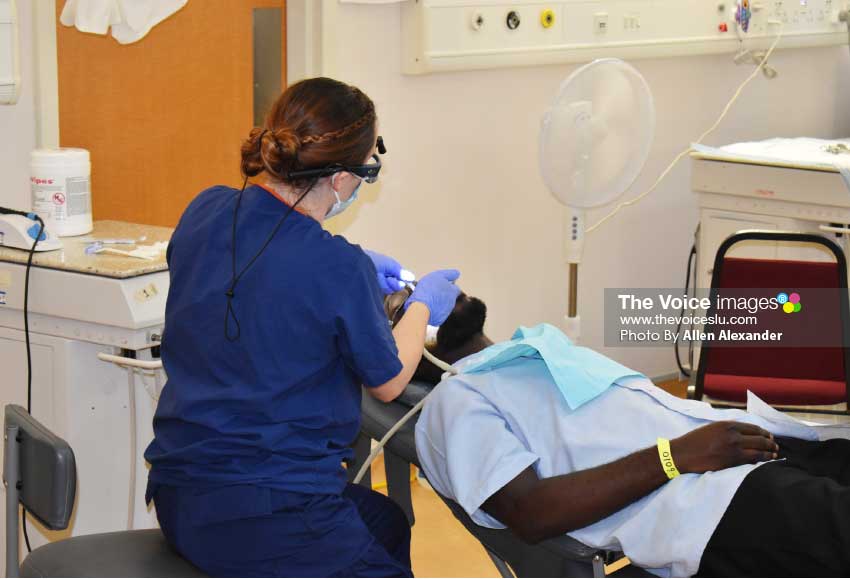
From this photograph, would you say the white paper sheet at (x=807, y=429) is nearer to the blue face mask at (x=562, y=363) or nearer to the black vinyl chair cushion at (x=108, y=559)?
the blue face mask at (x=562, y=363)

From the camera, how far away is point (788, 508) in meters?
1.52

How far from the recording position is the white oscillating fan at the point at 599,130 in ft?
8.21

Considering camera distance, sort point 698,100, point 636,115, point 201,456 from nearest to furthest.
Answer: point 201,456
point 636,115
point 698,100

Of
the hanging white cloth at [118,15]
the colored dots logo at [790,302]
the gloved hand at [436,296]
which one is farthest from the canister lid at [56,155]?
the colored dots logo at [790,302]

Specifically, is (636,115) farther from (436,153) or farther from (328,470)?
(328,470)

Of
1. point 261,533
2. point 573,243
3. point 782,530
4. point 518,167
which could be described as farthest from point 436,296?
point 518,167

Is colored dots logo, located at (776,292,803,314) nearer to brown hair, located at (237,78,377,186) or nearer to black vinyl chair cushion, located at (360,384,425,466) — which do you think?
black vinyl chair cushion, located at (360,384,425,466)

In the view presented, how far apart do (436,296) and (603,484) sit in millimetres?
426

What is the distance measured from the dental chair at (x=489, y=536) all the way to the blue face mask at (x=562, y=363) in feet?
0.55

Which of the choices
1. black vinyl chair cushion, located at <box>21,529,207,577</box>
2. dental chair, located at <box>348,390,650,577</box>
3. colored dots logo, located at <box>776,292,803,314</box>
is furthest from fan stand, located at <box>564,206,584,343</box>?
black vinyl chair cushion, located at <box>21,529,207,577</box>

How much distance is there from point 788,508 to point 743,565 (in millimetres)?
107

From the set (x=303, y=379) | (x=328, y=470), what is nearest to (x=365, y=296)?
(x=303, y=379)

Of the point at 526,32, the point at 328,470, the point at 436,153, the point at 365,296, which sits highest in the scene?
the point at 526,32

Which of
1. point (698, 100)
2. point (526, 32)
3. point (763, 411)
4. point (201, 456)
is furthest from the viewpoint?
point (698, 100)
